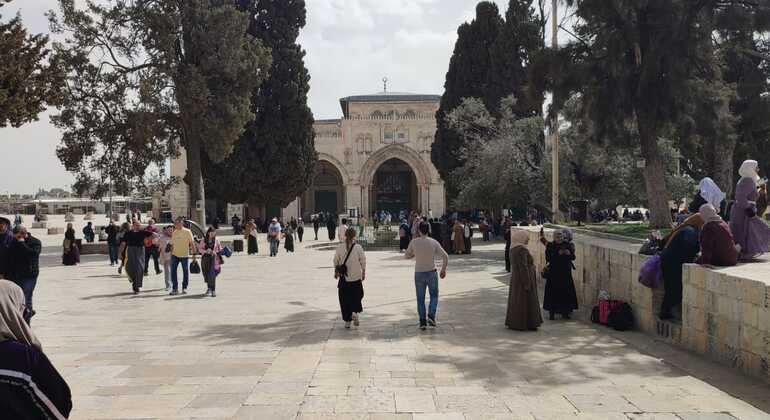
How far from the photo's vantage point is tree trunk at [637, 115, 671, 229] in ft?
46.8

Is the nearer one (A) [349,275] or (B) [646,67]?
(A) [349,275]

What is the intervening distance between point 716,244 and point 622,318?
6.26 feet

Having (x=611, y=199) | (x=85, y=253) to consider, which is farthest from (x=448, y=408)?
(x=85, y=253)

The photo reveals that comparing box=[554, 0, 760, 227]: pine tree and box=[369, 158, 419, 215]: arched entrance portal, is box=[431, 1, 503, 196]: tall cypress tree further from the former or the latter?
box=[554, 0, 760, 227]: pine tree

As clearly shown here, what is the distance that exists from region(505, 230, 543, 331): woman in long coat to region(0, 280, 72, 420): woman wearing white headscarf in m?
5.80

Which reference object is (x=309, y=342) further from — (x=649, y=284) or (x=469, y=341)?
(x=649, y=284)

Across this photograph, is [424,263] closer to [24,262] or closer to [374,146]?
[24,262]

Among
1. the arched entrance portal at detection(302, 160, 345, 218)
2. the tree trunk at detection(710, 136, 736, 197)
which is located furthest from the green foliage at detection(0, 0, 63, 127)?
the arched entrance portal at detection(302, 160, 345, 218)

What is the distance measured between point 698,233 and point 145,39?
21736 millimetres

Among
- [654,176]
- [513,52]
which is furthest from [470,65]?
[654,176]

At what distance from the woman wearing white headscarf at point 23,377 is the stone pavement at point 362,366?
1.72 meters

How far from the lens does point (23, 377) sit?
278 cm

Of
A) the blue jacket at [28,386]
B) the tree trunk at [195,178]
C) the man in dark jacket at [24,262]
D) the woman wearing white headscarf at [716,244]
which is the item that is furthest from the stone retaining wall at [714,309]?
the tree trunk at [195,178]

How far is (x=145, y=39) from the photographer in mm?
23531
